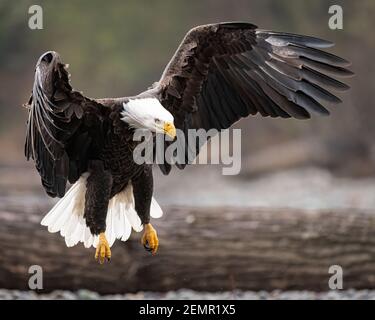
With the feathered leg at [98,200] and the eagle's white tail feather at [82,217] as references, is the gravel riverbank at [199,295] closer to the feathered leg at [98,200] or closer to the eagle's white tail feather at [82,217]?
the eagle's white tail feather at [82,217]

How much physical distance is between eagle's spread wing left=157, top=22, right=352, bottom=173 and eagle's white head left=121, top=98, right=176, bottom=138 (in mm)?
274

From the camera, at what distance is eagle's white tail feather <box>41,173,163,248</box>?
398 centimetres

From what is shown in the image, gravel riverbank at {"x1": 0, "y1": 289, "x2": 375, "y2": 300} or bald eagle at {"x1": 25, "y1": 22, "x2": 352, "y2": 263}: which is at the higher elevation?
bald eagle at {"x1": 25, "y1": 22, "x2": 352, "y2": 263}

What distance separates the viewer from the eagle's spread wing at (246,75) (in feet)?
12.5

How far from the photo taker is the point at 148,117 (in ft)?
11.6

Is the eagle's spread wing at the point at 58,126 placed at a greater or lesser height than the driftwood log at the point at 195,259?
greater

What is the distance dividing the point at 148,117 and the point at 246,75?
28.4 inches

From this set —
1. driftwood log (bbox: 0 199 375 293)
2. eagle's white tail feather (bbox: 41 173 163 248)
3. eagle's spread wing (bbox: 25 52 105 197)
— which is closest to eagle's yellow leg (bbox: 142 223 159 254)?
eagle's white tail feather (bbox: 41 173 163 248)

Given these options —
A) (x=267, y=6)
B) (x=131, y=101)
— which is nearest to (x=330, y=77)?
(x=131, y=101)

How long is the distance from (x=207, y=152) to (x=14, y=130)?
267cm

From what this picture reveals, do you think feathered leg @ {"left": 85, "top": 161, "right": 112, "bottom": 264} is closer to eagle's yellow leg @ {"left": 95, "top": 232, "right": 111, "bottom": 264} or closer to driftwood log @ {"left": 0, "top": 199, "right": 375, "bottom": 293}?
eagle's yellow leg @ {"left": 95, "top": 232, "right": 111, "bottom": 264}

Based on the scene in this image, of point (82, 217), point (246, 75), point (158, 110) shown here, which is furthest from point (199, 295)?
point (158, 110)

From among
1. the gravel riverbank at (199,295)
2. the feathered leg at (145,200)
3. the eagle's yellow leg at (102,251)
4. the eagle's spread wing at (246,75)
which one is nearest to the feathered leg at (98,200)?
the eagle's yellow leg at (102,251)

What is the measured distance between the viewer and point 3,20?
9805 mm
